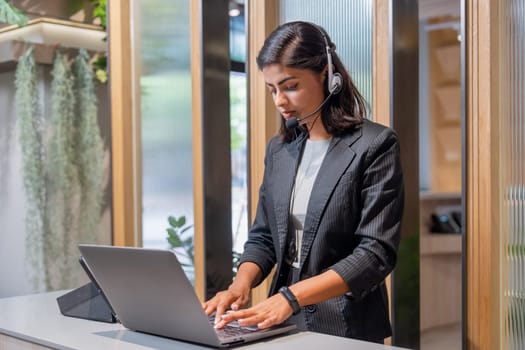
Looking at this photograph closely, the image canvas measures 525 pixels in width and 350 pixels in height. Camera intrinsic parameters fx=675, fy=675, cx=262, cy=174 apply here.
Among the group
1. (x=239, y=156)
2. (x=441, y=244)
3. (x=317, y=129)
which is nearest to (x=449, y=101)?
(x=239, y=156)

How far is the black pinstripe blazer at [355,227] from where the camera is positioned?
1.66m

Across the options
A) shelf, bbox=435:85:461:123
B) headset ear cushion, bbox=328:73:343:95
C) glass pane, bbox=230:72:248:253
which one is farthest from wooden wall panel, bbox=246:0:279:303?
shelf, bbox=435:85:461:123

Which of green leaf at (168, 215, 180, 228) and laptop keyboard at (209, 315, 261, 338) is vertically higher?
green leaf at (168, 215, 180, 228)

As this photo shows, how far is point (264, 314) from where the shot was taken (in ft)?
4.76

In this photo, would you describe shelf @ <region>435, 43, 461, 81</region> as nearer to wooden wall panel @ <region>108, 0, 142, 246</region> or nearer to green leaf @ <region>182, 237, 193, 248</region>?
wooden wall panel @ <region>108, 0, 142, 246</region>

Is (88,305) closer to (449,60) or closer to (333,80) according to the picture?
(333,80)

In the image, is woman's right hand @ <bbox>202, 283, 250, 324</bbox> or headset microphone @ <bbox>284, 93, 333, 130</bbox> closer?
woman's right hand @ <bbox>202, 283, 250, 324</bbox>

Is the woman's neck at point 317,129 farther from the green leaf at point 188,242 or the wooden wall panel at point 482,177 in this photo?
the green leaf at point 188,242

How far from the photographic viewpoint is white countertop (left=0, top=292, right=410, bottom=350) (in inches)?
54.3

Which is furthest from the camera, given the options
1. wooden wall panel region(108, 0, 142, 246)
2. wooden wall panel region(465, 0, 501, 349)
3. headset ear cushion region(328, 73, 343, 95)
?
wooden wall panel region(108, 0, 142, 246)

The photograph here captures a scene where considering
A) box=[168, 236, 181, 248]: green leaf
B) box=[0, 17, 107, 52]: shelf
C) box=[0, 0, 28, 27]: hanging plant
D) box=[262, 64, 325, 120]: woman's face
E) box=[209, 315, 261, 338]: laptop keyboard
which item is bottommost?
box=[168, 236, 181, 248]: green leaf

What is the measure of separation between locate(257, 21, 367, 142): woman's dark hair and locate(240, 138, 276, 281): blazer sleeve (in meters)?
0.25

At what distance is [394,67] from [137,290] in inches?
56.6

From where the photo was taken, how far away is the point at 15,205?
4.12 m
